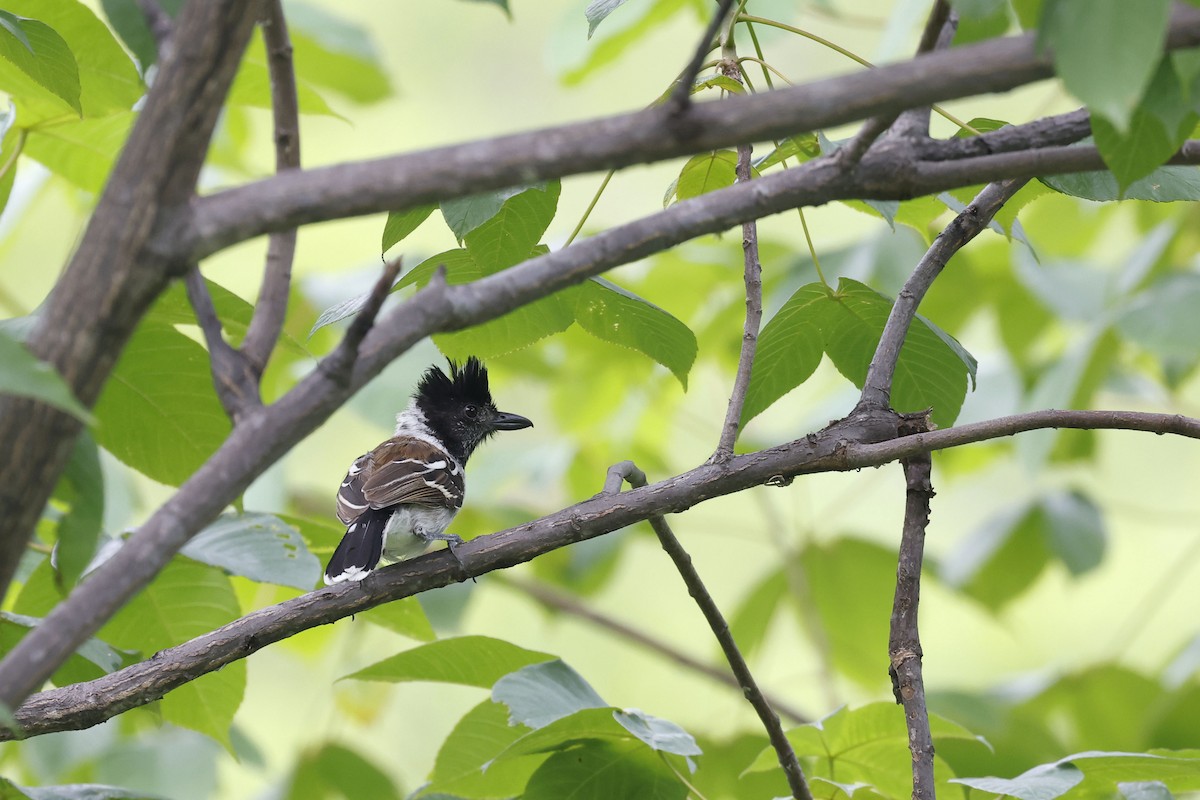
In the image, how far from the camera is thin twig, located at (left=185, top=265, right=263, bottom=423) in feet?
3.75

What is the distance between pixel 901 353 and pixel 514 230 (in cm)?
74

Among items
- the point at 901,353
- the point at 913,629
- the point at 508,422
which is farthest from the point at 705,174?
the point at 508,422

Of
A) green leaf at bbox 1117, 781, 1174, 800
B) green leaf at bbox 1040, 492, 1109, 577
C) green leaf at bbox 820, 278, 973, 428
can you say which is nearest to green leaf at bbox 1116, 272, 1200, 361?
green leaf at bbox 1040, 492, 1109, 577

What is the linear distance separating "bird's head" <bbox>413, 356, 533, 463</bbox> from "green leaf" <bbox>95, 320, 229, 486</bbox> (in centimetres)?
194

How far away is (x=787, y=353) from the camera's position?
2.00m

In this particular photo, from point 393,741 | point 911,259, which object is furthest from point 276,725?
point 911,259

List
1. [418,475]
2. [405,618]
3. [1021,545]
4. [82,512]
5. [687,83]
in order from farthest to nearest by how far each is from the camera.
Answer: [1021,545]
[418,475]
[405,618]
[82,512]
[687,83]

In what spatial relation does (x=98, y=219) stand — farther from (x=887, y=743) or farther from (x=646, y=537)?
(x=646, y=537)

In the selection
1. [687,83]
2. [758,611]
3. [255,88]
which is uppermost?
[255,88]

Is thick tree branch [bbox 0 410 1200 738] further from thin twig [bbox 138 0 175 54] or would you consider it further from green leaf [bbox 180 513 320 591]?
thin twig [bbox 138 0 175 54]

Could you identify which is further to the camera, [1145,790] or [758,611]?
[758,611]

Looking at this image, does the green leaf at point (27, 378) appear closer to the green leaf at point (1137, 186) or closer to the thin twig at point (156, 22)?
the thin twig at point (156, 22)

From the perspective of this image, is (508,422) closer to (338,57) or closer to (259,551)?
(338,57)

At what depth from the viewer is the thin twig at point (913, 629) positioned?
1604 mm
